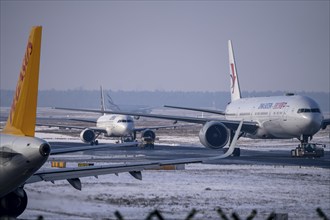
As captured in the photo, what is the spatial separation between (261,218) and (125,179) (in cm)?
1166

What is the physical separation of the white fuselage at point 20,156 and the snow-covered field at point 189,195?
7.78ft

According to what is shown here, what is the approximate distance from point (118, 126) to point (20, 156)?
199 ft

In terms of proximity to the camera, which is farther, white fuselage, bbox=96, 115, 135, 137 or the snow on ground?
white fuselage, bbox=96, 115, 135, 137

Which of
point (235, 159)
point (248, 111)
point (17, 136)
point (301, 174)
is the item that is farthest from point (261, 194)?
point (248, 111)

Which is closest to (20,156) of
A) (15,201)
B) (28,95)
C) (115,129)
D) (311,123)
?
(28,95)

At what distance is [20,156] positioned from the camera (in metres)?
15.9

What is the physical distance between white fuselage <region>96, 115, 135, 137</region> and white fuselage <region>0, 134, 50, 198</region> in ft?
196

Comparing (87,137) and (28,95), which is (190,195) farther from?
(87,137)

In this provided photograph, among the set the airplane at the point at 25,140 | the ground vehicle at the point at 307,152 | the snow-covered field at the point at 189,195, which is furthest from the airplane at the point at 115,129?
the airplane at the point at 25,140

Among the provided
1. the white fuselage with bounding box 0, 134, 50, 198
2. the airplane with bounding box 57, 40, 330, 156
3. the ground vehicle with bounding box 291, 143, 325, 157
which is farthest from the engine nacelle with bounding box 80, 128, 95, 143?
the white fuselage with bounding box 0, 134, 50, 198

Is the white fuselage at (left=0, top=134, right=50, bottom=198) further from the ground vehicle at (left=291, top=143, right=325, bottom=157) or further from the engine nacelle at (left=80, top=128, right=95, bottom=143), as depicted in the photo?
the engine nacelle at (left=80, top=128, right=95, bottom=143)

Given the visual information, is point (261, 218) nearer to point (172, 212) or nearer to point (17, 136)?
point (172, 212)

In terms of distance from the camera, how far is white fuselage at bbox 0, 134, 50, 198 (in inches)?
625

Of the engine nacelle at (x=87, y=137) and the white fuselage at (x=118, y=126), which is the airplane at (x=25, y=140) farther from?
the white fuselage at (x=118, y=126)
